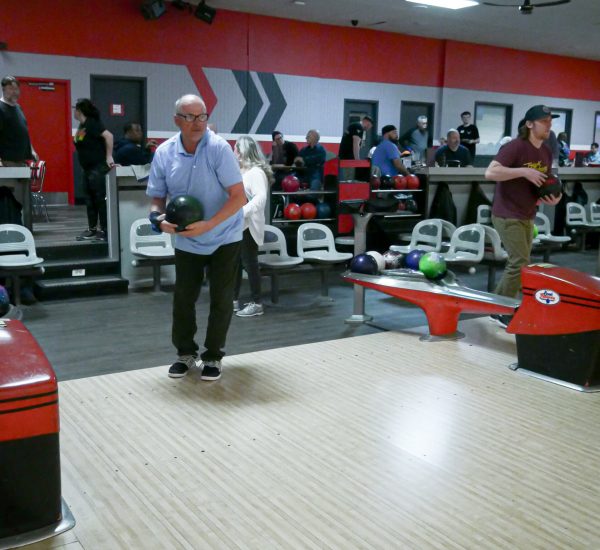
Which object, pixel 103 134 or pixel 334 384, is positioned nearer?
pixel 334 384

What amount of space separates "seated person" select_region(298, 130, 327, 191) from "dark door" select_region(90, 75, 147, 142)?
2.43 metres

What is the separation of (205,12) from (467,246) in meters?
5.36

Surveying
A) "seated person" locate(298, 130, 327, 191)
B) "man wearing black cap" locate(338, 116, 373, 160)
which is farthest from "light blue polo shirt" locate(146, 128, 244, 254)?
"man wearing black cap" locate(338, 116, 373, 160)

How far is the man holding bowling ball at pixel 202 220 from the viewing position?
2906 millimetres

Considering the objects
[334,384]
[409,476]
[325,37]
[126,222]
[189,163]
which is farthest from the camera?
[325,37]

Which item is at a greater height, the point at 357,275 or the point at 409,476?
the point at 357,275

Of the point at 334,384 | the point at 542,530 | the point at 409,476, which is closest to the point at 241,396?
the point at 334,384

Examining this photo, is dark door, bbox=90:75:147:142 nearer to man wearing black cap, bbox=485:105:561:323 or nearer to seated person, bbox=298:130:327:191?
seated person, bbox=298:130:327:191

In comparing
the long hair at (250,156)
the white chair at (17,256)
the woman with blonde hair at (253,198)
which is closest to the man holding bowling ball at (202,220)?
the woman with blonde hair at (253,198)

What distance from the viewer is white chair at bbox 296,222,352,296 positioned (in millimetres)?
5172

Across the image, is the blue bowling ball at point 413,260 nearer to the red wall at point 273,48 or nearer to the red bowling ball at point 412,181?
the red bowling ball at point 412,181

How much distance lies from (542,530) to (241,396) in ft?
4.70

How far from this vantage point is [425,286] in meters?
4.01

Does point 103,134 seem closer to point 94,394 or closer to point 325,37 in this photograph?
point 94,394
